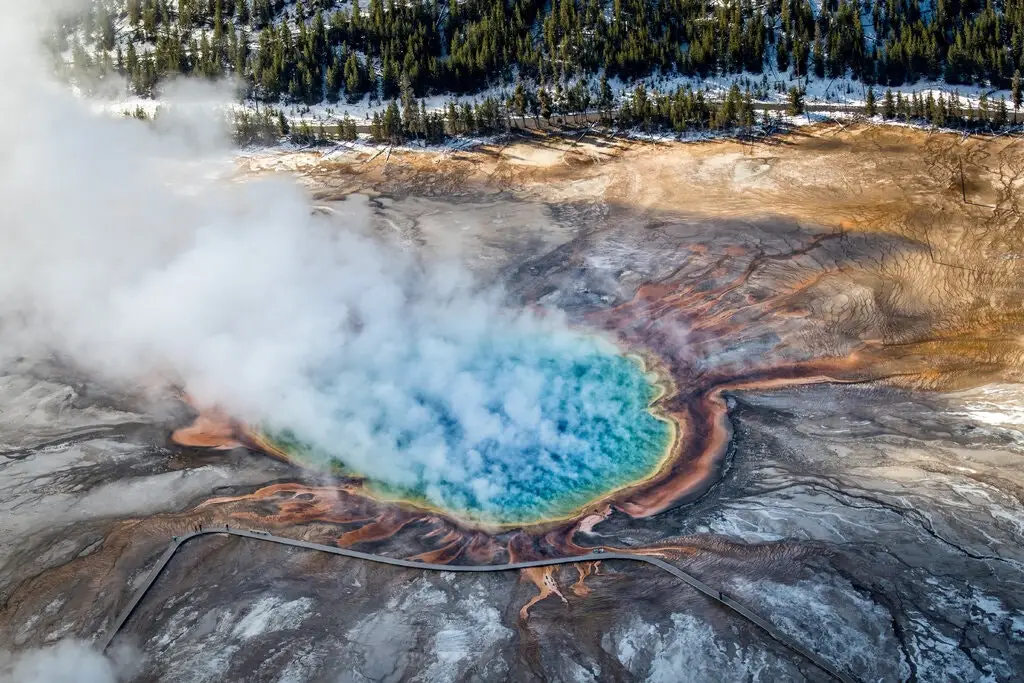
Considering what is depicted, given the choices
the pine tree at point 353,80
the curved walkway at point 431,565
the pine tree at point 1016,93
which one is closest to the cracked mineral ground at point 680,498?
the curved walkway at point 431,565

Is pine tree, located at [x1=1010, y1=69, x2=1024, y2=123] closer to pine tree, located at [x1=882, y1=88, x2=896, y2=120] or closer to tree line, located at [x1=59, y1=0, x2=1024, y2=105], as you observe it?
tree line, located at [x1=59, y1=0, x2=1024, y2=105]

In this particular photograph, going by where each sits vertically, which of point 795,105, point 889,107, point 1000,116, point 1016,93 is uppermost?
point 1016,93

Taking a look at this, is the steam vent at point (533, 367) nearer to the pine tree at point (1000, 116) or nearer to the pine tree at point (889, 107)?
the pine tree at point (1000, 116)

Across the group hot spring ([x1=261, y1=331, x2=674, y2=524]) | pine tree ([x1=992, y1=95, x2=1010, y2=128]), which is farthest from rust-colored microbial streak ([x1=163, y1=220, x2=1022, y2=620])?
pine tree ([x1=992, y1=95, x2=1010, y2=128])

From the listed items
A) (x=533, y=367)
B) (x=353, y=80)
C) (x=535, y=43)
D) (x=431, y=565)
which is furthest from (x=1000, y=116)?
(x=431, y=565)

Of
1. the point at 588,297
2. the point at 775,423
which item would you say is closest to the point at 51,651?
the point at 775,423

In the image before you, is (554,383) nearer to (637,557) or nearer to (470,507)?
(470,507)

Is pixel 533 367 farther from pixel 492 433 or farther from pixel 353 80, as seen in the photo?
pixel 353 80
